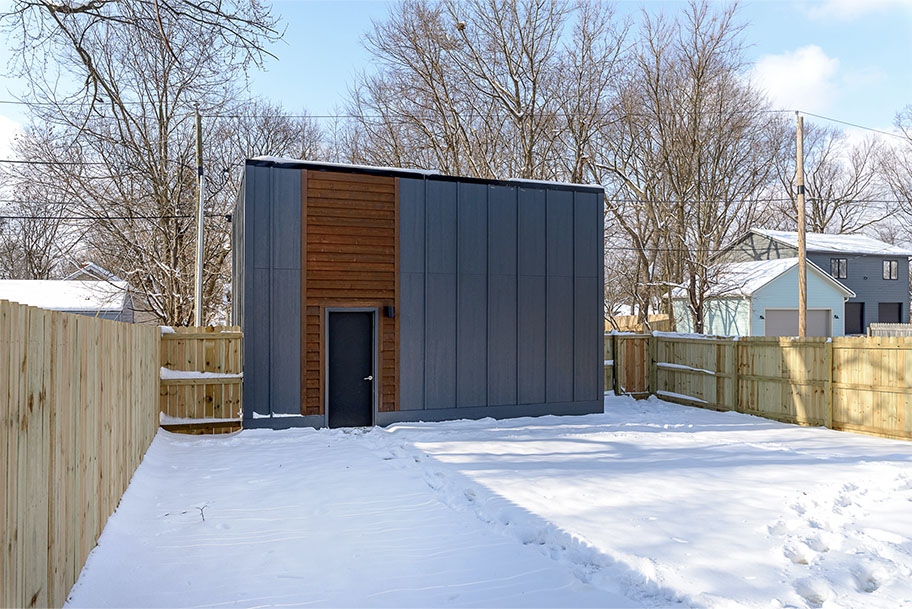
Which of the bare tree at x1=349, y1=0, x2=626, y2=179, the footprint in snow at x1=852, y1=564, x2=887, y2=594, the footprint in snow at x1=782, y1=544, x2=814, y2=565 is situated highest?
the bare tree at x1=349, y1=0, x2=626, y2=179

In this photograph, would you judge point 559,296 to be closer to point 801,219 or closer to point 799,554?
point 799,554

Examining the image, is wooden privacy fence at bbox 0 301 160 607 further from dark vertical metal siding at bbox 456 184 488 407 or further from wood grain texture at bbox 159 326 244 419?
dark vertical metal siding at bbox 456 184 488 407

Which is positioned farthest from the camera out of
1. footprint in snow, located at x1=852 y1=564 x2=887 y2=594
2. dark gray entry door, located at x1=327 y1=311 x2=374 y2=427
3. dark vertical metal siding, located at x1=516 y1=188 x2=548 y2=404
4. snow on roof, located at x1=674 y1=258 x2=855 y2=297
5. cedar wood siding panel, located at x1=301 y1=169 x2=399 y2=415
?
snow on roof, located at x1=674 y1=258 x2=855 y2=297

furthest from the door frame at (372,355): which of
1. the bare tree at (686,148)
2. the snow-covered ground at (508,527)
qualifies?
the bare tree at (686,148)

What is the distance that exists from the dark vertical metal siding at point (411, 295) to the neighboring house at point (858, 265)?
81.9 ft

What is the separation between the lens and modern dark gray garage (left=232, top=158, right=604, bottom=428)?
396 inches

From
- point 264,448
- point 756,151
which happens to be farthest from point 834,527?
point 756,151

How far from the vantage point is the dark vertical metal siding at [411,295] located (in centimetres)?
1074

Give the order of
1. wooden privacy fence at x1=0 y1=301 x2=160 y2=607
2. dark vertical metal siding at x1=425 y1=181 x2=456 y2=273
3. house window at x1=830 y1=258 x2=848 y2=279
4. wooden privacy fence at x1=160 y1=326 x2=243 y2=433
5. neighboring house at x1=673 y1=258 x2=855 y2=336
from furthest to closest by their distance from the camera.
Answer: house window at x1=830 y1=258 x2=848 y2=279 < neighboring house at x1=673 y1=258 x2=855 y2=336 < dark vertical metal siding at x1=425 y1=181 x2=456 y2=273 < wooden privacy fence at x1=160 y1=326 x2=243 y2=433 < wooden privacy fence at x1=0 y1=301 x2=160 y2=607

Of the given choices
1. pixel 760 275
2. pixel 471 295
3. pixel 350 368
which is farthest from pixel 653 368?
pixel 760 275

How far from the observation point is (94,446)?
4.27 metres

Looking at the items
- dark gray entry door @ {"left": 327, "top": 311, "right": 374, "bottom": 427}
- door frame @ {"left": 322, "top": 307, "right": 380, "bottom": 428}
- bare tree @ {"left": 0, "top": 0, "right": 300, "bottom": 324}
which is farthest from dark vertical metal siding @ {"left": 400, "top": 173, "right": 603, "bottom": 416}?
bare tree @ {"left": 0, "top": 0, "right": 300, "bottom": 324}

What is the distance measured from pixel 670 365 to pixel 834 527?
30.0 feet

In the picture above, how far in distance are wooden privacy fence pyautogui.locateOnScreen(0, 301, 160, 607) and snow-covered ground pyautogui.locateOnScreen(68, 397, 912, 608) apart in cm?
40
